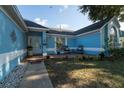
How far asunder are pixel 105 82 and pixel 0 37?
14.2 feet

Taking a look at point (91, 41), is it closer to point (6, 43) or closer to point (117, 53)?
point (117, 53)

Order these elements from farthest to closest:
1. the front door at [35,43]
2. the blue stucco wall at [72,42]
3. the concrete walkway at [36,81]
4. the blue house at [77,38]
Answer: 1. the blue stucco wall at [72,42]
2. the front door at [35,43]
3. the blue house at [77,38]
4. the concrete walkway at [36,81]

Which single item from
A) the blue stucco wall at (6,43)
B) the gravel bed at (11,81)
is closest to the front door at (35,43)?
the blue stucco wall at (6,43)

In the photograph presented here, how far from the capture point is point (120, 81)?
5.00 metres

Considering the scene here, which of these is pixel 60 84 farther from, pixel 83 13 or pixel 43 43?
pixel 83 13

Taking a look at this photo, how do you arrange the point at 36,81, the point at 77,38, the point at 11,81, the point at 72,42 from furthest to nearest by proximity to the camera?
the point at 72,42
the point at 77,38
the point at 11,81
the point at 36,81

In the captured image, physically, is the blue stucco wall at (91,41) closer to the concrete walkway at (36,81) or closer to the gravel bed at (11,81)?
the concrete walkway at (36,81)

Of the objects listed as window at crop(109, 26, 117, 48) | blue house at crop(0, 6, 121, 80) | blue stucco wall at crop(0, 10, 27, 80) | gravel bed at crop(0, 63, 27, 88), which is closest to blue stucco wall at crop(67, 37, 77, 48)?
blue house at crop(0, 6, 121, 80)

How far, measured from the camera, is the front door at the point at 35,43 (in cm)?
1650

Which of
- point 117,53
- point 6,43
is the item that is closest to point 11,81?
point 6,43

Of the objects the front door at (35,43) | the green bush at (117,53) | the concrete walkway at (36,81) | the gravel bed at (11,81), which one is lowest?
the gravel bed at (11,81)

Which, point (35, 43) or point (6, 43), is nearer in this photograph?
point (6, 43)

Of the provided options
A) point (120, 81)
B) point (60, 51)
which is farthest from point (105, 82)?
point (60, 51)

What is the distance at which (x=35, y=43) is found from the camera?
16.7m
